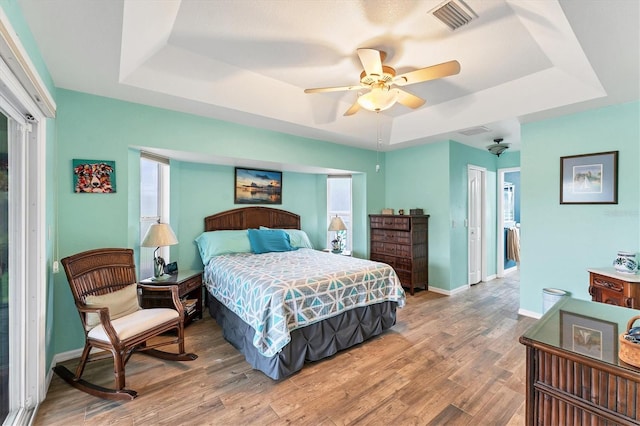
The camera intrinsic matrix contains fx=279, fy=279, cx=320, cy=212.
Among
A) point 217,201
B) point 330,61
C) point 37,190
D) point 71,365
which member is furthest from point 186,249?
point 330,61

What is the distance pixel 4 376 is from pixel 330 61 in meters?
3.40

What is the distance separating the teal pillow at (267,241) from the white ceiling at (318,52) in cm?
152

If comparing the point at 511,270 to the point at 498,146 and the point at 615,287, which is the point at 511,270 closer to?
the point at 498,146

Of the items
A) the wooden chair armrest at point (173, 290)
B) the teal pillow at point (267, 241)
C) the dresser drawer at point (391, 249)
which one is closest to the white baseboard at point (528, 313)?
the dresser drawer at point (391, 249)

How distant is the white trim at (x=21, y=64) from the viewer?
1.21m

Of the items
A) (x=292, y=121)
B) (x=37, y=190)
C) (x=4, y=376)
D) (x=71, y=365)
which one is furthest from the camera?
(x=292, y=121)

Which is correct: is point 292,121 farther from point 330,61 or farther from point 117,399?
point 117,399

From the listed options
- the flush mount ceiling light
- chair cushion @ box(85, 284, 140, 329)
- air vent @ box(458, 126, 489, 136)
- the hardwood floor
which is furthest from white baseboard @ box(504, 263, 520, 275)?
chair cushion @ box(85, 284, 140, 329)

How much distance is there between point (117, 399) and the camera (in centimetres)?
201

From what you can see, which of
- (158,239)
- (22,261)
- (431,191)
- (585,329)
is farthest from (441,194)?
(22,261)

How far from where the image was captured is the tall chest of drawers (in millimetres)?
4551

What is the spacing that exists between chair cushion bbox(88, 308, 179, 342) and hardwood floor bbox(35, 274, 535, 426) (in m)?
0.43

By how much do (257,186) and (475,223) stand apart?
13.3 ft

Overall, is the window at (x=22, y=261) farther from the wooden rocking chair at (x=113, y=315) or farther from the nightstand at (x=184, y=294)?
the nightstand at (x=184, y=294)
